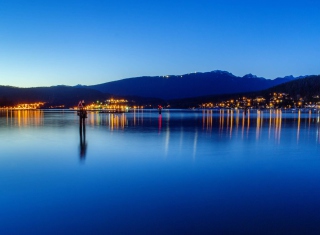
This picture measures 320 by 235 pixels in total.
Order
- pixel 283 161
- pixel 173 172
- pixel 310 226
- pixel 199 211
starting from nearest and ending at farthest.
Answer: pixel 310 226, pixel 199 211, pixel 173 172, pixel 283 161

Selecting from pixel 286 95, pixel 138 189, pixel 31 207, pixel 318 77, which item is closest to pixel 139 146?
pixel 138 189

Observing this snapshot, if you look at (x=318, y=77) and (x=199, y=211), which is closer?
(x=199, y=211)

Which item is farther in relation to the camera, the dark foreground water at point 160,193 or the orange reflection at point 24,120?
the orange reflection at point 24,120

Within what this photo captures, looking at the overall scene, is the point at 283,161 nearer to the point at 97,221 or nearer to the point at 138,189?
the point at 138,189

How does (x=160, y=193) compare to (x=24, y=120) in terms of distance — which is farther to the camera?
(x=24, y=120)

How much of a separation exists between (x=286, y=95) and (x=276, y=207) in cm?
19385

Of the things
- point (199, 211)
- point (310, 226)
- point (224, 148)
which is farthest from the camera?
point (224, 148)

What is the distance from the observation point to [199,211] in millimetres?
6910

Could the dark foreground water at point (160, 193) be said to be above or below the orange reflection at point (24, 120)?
above

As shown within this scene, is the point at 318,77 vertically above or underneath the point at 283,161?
above

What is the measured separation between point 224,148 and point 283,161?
4059 millimetres

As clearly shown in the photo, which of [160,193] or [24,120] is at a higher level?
[160,193]

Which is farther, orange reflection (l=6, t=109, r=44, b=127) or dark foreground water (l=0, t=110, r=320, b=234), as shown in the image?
orange reflection (l=6, t=109, r=44, b=127)

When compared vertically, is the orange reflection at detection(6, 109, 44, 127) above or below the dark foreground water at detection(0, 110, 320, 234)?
below
